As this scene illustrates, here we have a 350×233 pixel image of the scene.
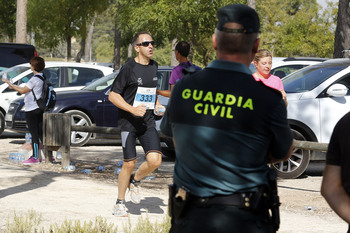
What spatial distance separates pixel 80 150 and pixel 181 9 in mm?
13969

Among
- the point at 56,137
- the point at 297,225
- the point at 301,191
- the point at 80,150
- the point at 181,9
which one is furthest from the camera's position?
the point at 181,9

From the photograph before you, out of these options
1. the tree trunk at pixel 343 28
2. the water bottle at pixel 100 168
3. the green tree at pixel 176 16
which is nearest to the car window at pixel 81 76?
the water bottle at pixel 100 168

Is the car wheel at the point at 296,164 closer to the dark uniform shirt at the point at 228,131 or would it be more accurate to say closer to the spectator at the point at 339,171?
the dark uniform shirt at the point at 228,131

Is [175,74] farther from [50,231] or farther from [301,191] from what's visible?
[50,231]

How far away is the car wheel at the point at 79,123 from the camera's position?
14.5 m

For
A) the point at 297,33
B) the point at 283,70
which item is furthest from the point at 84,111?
the point at 297,33

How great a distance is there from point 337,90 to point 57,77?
8.02m

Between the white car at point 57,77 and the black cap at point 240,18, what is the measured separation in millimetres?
13104

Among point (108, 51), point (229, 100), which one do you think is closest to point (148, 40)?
point (229, 100)

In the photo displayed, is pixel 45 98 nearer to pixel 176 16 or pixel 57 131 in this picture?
pixel 57 131

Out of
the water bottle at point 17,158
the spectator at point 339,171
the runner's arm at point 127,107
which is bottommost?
the water bottle at point 17,158

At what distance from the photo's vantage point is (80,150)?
13953 mm

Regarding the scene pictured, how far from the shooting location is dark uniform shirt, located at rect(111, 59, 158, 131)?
721cm

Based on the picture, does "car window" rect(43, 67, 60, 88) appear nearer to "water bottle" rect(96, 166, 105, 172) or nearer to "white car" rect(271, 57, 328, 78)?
"white car" rect(271, 57, 328, 78)
